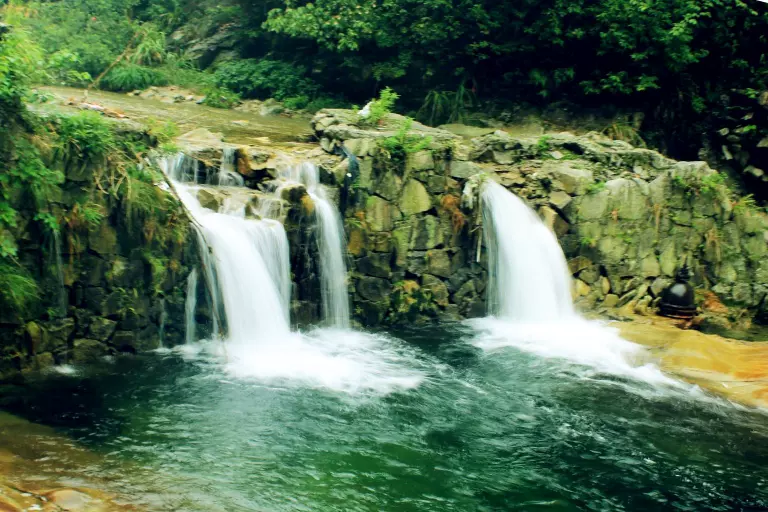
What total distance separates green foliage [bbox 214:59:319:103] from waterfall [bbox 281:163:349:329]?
839 centimetres

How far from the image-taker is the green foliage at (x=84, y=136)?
766 cm

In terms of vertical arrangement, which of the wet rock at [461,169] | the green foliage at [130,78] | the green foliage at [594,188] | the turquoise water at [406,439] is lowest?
the turquoise water at [406,439]

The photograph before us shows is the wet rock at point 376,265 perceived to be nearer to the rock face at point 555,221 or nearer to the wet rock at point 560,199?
the rock face at point 555,221

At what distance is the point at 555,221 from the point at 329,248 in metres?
3.84

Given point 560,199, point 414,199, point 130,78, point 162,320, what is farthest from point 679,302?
point 130,78

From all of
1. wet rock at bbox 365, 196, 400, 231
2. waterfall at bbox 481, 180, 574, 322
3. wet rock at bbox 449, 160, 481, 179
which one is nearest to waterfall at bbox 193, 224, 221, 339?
wet rock at bbox 365, 196, 400, 231

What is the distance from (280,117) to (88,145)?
8950 mm

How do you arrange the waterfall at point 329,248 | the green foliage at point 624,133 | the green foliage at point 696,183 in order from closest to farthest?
the waterfall at point 329,248 → the green foliage at point 696,183 → the green foliage at point 624,133

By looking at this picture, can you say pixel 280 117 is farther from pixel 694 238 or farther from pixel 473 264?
pixel 694 238

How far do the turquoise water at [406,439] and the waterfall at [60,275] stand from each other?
75 cm

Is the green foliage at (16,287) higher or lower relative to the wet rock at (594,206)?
lower

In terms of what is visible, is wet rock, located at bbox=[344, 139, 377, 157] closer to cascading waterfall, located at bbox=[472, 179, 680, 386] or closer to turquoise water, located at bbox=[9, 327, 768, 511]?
cascading waterfall, located at bbox=[472, 179, 680, 386]

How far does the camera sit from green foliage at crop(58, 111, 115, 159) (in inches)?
301

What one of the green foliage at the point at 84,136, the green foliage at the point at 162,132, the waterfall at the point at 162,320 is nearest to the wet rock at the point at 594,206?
the green foliage at the point at 162,132
